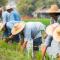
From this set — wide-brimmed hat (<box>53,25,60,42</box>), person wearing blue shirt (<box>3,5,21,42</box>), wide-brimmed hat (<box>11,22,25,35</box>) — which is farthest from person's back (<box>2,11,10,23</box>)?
wide-brimmed hat (<box>53,25,60,42</box>)

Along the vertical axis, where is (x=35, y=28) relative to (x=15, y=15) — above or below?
below

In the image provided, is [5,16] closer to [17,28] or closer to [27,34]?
[17,28]

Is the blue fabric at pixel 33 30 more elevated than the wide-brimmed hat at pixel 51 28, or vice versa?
the wide-brimmed hat at pixel 51 28

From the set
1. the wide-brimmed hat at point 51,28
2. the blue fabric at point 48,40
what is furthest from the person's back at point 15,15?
the blue fabric at point 48,40

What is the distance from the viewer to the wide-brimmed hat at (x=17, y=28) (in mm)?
6574


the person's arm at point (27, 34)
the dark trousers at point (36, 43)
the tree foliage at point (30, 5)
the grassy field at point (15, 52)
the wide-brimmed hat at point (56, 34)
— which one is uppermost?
the tree foliage at point (30, 5)

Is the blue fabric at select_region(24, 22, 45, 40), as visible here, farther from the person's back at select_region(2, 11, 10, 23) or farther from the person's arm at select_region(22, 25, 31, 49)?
the person's back at select_region(2, 11, 10, 23)

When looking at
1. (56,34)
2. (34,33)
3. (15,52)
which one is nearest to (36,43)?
(34,33)

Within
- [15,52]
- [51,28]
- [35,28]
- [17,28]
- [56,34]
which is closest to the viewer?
[56,34]

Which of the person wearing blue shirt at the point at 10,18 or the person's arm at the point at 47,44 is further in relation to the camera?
the person wearing blue shirt at the point at 10,18

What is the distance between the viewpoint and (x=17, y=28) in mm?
6711

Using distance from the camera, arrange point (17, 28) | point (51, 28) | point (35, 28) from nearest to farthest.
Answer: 1. point (51, 28)
2. point (35, 28)
3. point (17, 28)

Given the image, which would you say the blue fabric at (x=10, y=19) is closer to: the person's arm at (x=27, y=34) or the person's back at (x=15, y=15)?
the person's back at (x=15, y=15)

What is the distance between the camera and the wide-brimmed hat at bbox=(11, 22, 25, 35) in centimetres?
657
